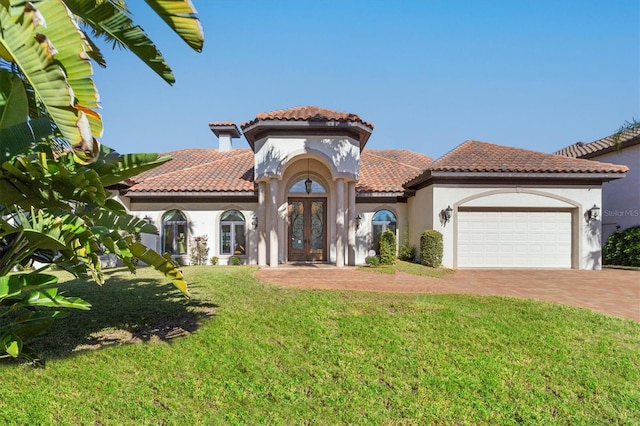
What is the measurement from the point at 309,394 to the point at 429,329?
2.82 meters

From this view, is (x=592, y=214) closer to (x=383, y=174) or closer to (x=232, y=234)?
(x=383, y=174)

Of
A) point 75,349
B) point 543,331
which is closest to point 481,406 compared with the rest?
point 543,331

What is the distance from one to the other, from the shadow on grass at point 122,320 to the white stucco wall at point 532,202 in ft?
36.2

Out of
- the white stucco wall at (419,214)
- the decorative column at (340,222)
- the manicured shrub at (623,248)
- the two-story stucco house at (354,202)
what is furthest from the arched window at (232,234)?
the manicured shrub at (623,248)

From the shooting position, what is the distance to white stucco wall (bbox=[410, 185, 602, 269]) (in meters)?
15.3

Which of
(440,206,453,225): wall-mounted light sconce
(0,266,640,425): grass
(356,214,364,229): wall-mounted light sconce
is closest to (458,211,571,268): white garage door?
(440,206,453,225): wall-mounted light sconce

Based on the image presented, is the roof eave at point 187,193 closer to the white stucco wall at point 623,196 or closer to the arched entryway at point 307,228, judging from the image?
the arched entryway at point 307,228

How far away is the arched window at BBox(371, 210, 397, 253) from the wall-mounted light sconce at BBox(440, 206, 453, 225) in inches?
113

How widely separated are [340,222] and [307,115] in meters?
4.65

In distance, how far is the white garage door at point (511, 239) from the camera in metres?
15.5

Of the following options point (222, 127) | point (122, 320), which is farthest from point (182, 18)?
point (222, 127)

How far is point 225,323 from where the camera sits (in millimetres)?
6809

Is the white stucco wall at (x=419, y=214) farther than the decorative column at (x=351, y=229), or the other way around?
the white stucco wall at (x=419, y=214)

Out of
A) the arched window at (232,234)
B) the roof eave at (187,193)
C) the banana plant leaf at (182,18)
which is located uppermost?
the banana plant leaf at (182,18)
